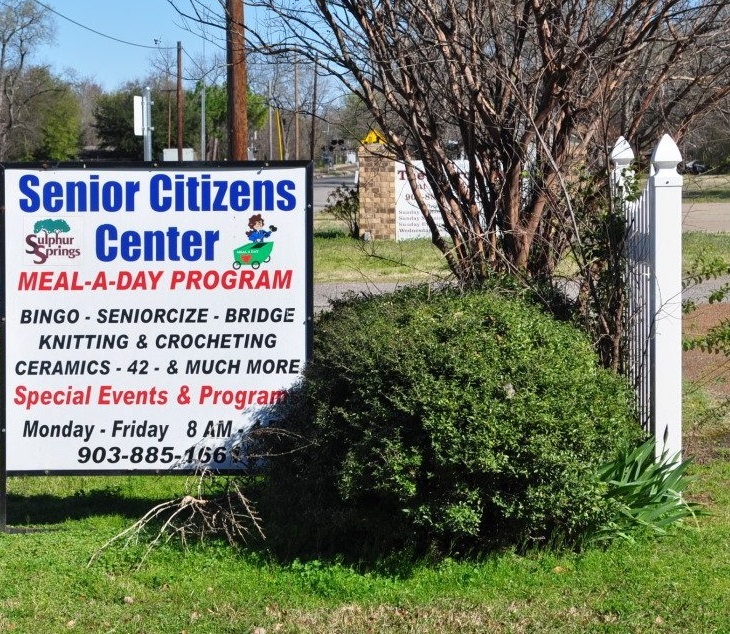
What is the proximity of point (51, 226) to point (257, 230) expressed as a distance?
1127 mm

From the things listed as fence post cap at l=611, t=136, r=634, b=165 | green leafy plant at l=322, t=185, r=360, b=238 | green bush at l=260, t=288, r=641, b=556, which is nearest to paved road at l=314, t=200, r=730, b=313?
fence post cap at l=611, t=136, r=634, b=165

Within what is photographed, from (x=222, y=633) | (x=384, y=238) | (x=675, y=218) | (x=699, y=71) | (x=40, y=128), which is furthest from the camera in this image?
(x=40, y=128)

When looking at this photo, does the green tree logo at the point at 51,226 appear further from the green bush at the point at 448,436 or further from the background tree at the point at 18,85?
the background tree at the point at 18,85

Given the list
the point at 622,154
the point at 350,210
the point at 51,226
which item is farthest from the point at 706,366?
the point at 350,210

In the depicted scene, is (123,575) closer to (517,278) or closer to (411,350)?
(411,350)

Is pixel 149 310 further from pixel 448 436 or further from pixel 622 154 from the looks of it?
pixel 622 154

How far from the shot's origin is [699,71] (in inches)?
259

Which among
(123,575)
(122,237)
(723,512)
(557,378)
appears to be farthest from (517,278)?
(123,575)

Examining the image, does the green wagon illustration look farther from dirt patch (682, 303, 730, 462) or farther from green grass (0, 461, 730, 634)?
dirt patch (682, 303, 730, 462)

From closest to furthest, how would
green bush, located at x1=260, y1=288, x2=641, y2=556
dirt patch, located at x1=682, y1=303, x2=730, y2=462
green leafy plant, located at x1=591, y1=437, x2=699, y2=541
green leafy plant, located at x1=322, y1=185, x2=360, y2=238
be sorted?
green bush, located at x1=260, y1=288, x2=641, y2=556 → green leafy plant, located at x1=591, y1=437, x2=699, y2=541 → dirt patch, located at x1=682, y1=303, x2=730, y2=462 → green leafy plant, located at x1=322, y1=185, x2=360, y2=238

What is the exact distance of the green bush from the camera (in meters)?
4.71

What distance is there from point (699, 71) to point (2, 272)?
14.4 ft

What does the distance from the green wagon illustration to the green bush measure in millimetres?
693

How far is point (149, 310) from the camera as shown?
577 cm
